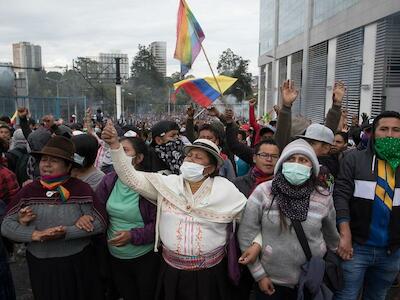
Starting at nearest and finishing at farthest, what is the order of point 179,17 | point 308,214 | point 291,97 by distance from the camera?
1. point 308,214
2. point 291,97
3. point 179,17

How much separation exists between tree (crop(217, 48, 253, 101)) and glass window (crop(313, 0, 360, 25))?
38481mm

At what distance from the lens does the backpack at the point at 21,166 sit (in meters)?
4.36

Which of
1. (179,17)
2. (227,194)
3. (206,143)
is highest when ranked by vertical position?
(179,17)

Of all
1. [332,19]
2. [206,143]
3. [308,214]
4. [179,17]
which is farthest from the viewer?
[332,19]

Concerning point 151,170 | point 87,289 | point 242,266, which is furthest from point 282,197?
point 87,289

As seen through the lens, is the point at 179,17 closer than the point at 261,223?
No

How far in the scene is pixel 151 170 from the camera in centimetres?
315

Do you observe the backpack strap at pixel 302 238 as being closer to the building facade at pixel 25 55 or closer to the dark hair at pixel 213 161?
the dark hair at pixel 213 161

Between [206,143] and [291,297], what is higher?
[206,143]

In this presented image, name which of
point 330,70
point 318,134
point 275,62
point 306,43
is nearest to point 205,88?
point 318,134

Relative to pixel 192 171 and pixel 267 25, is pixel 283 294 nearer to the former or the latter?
pixel 192 171

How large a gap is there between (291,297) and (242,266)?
382 millimetres

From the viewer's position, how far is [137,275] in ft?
9.36

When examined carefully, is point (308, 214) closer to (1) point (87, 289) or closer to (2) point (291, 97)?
(2) point (291, 97)
